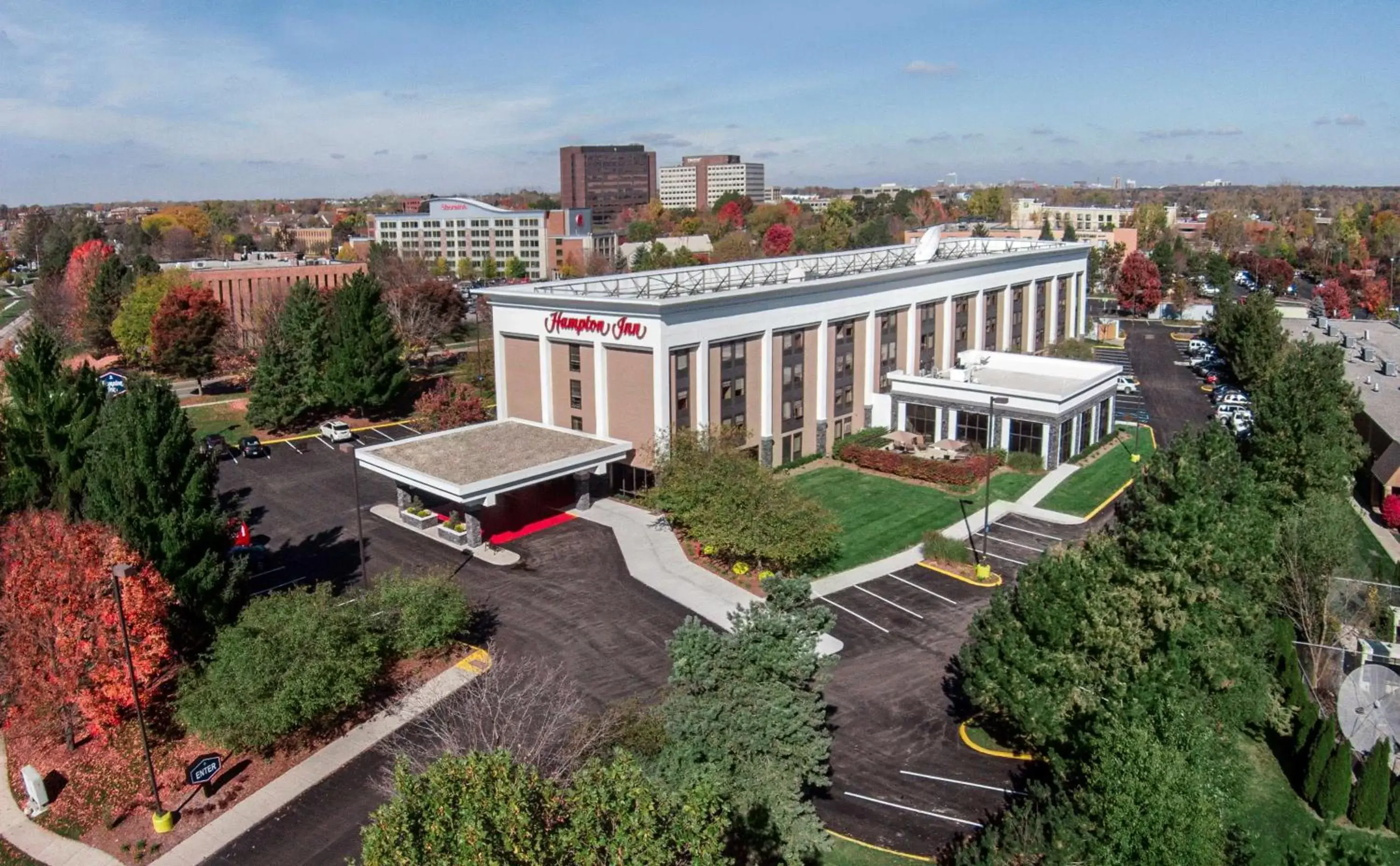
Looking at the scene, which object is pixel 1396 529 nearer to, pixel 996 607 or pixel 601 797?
pixel 996 607

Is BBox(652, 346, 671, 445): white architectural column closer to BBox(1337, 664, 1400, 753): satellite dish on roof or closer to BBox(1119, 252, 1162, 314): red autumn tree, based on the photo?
BBox(1337, 664, 1400, 753): satellite dish on roof

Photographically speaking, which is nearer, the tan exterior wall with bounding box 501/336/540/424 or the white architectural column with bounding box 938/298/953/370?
the tan exterior wall with bounding box 501/336/540/424

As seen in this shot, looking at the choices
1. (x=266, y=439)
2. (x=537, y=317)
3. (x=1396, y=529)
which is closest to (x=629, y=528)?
(x=537, y=317)

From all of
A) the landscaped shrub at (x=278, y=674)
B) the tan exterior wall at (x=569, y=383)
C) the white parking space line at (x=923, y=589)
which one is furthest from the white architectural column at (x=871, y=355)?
the landscaped shrub at (x=278, y=674)

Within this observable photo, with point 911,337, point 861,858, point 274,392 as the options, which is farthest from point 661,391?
point 274,392

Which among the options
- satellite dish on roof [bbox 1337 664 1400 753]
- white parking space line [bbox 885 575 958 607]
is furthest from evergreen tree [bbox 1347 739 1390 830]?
white parking space line [bbox 885 575 958 607]
